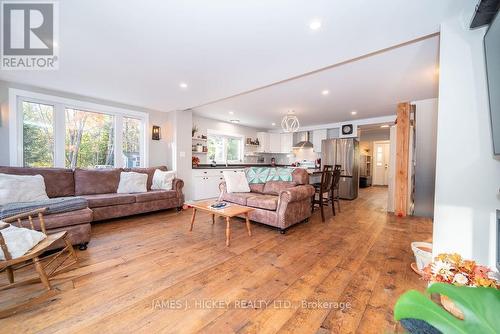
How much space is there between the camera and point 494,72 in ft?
3.99

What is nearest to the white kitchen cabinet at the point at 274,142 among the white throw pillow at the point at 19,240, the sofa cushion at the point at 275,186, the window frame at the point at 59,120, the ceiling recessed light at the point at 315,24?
the sofa cushion at the point at 275,186

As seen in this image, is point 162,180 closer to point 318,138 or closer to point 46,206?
point 46,206

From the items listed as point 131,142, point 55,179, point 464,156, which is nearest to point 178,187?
point 131,142

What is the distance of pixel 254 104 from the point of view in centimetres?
452

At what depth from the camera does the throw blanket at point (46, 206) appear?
2.02 metres

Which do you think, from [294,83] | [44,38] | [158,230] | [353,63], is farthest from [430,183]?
[44,38]

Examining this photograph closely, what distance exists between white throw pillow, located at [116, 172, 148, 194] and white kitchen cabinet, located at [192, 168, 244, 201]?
135 cm

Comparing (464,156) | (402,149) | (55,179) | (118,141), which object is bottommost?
(55,179)

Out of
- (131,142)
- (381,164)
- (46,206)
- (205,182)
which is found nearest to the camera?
(46,206)

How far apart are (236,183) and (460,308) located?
11.5 ft

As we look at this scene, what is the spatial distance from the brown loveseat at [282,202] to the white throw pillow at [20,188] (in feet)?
8.98

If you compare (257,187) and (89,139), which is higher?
(89,139)

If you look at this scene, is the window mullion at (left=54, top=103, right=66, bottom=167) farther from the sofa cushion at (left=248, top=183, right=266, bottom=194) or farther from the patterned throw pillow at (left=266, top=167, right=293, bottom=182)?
the patterned throw pillow at (left=266, top=167, right=293, bottom=182)

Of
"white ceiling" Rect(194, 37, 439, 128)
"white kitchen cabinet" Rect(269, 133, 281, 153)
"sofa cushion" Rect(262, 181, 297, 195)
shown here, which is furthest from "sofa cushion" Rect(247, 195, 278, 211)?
"white kitchen cabinet" Rect(269, 133, 281, 153)
